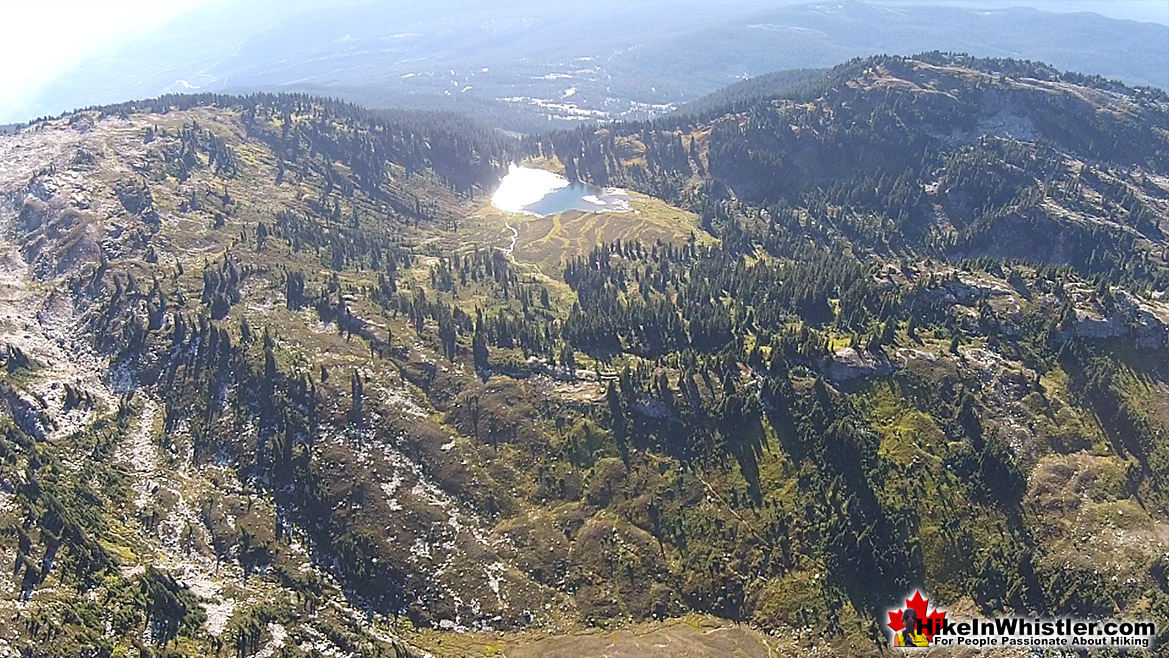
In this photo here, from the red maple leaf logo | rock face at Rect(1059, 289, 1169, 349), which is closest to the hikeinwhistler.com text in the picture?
the red maple leaf logo

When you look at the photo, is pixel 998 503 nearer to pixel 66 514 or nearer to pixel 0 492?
pixel 66 514

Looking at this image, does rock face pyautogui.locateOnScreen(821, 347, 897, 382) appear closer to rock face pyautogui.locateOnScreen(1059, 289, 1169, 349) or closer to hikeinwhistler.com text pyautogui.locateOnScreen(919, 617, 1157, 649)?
rock face pyautogui.locateOnScreen(1059, 289, 1169, 349)

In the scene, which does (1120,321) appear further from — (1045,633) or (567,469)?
(567,469)

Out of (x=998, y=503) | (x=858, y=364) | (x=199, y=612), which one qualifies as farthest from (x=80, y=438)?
(x=998, y=503)

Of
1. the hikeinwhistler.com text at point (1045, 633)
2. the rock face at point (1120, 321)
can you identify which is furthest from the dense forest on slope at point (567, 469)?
the hikeinwhistler.com text at point (1045, 633)

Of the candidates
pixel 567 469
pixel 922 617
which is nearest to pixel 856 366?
pixel 922 617

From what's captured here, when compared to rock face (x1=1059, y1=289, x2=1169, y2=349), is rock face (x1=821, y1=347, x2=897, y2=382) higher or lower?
lower
